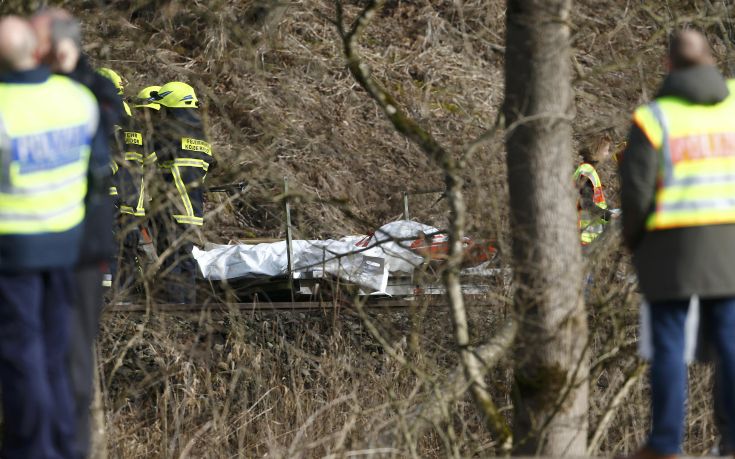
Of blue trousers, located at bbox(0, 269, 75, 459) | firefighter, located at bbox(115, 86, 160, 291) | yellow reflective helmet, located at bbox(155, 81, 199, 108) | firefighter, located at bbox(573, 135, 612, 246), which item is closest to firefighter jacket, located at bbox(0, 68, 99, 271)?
blue trousers, located at bbox(0, 269, 75, 459)

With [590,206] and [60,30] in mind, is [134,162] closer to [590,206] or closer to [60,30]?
[60,30]

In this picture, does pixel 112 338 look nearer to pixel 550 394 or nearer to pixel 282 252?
pixel 282 252

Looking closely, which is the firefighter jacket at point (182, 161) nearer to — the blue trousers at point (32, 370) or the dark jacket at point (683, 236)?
the blue trousers at point (32, 370)

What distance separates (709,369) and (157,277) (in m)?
3.58

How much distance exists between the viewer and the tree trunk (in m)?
5.29

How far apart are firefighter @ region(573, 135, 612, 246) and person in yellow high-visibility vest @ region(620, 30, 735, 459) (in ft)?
7.82

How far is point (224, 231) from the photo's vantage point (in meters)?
9.06

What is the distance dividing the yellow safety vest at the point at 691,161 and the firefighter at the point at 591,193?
2384 millimetres

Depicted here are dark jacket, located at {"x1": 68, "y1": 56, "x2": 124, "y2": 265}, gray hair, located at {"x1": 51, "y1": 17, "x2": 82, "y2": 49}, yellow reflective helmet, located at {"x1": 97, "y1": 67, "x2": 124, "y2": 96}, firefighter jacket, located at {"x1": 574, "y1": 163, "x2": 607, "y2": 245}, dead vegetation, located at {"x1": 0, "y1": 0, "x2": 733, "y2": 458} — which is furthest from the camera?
firefighter jacket, located at {"x1": 574, "y1": 163, "x2": 607, "y2": 245}

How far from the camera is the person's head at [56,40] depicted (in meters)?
4.08

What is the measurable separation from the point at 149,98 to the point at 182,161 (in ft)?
1.81

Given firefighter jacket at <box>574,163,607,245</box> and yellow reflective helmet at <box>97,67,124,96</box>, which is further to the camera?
firefighter jacket at <box>574,163,607,245</box>

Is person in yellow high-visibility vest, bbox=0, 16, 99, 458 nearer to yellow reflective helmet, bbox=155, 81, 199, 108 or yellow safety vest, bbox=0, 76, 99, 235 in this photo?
yellow safety vest, bbox=0, 76, 99, 235

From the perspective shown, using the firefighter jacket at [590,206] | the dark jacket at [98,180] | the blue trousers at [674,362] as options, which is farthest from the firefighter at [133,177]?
the blue trousers at [674,362]
